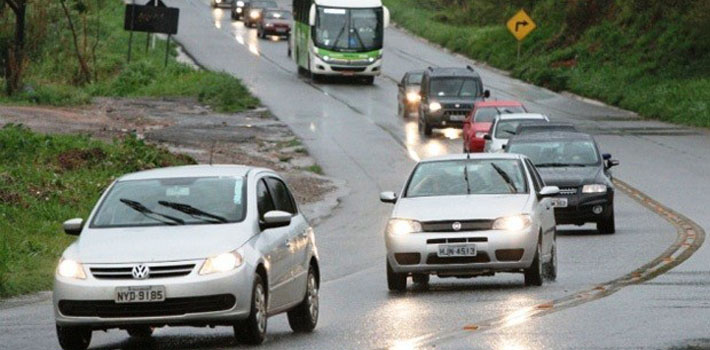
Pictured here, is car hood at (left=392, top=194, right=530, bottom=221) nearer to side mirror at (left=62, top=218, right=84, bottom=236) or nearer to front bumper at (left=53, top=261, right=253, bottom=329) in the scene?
side mirror at (left=62, top=218, right=84, bottom=236)

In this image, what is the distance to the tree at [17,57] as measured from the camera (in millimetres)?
51219

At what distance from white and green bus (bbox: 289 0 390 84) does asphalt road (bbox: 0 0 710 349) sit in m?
2.08

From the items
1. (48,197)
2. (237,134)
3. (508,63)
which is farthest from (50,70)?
(48,197)

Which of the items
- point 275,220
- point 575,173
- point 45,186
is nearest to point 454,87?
point 45,186

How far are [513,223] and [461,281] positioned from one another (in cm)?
226

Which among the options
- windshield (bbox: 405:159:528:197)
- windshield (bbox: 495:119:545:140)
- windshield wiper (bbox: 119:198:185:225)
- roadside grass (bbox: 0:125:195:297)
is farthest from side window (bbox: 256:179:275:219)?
windshield (bbox: 495:119:545:140)

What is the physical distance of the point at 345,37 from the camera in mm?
69375

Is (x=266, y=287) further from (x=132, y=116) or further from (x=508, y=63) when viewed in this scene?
(x=508, y=63)

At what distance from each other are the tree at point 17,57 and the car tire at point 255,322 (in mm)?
37549

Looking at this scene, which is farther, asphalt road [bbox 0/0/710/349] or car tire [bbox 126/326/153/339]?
asphalt road [bbox 0/0/710/349]

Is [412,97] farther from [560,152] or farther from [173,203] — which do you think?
[173,203]

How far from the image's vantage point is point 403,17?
331 feet

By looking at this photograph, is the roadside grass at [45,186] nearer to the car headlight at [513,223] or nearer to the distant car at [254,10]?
the car headlight at [513,223]

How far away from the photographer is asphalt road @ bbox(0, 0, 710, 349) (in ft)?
48.6
